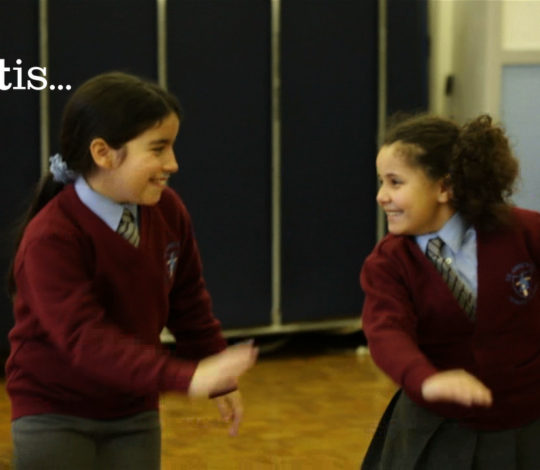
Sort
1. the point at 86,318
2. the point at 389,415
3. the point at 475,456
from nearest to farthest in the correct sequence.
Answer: the point at 86,318, the point at 475,456, the point at 389,415

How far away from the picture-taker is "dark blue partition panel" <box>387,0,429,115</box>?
420 cm

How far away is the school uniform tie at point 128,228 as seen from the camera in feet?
5.65

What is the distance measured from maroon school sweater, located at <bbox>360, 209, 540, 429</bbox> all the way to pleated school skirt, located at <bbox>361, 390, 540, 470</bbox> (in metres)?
0.02

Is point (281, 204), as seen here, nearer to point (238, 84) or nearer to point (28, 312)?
point (238, 84)

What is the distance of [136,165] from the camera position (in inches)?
67.6

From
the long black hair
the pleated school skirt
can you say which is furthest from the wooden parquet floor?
the long black hair

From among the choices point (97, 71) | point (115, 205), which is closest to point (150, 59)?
point (97, 71)

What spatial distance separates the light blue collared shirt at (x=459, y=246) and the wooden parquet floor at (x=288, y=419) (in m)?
1.19

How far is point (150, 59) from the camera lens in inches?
154

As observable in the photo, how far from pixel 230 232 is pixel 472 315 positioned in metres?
2.43

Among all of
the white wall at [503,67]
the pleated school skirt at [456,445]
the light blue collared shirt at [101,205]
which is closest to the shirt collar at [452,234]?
the pleated school skirt at [456,445]

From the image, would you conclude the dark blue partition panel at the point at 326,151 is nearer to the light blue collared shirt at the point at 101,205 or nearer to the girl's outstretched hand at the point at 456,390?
the light blue collared shirt at the point at 101,205

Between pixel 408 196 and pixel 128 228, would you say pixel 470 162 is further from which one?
pixel 128 228

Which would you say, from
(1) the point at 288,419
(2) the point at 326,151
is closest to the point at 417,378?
(1) the point at 288,419
